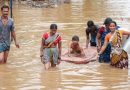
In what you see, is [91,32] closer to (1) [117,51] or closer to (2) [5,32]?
(1) [117,51]

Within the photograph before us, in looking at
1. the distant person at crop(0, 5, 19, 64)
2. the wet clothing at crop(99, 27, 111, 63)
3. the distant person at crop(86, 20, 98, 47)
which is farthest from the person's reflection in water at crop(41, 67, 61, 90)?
the distant person at crop(86, 20, 98, 47)

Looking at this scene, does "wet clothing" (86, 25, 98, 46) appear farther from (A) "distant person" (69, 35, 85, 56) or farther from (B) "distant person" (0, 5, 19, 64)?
(B) "distant person" (0, 5, 19, 64)

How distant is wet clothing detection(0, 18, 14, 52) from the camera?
986 centimetres

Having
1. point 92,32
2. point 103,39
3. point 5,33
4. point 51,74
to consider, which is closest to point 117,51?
point 103,39

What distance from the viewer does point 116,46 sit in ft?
31.8

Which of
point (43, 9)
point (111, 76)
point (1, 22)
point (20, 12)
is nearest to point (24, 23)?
point (20, 12)

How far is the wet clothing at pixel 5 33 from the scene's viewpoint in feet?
32.3

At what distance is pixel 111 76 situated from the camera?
9039 mm

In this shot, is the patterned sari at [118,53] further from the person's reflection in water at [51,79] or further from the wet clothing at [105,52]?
the person's reflection in water at [51,79]

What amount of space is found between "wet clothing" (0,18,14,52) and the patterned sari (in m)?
2.31

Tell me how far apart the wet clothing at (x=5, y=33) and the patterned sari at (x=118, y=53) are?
2.31 metres

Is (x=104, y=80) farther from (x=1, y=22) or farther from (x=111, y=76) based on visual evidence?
(x=1, y=22)

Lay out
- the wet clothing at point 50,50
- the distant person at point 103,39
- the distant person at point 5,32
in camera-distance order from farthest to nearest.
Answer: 1. the distant person at point 103,39
2. the distant person at point 5,32
3. the wet clothing at point 50,50

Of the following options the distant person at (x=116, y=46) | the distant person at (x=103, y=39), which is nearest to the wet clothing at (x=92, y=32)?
the distant person at (x=103, y=39)
